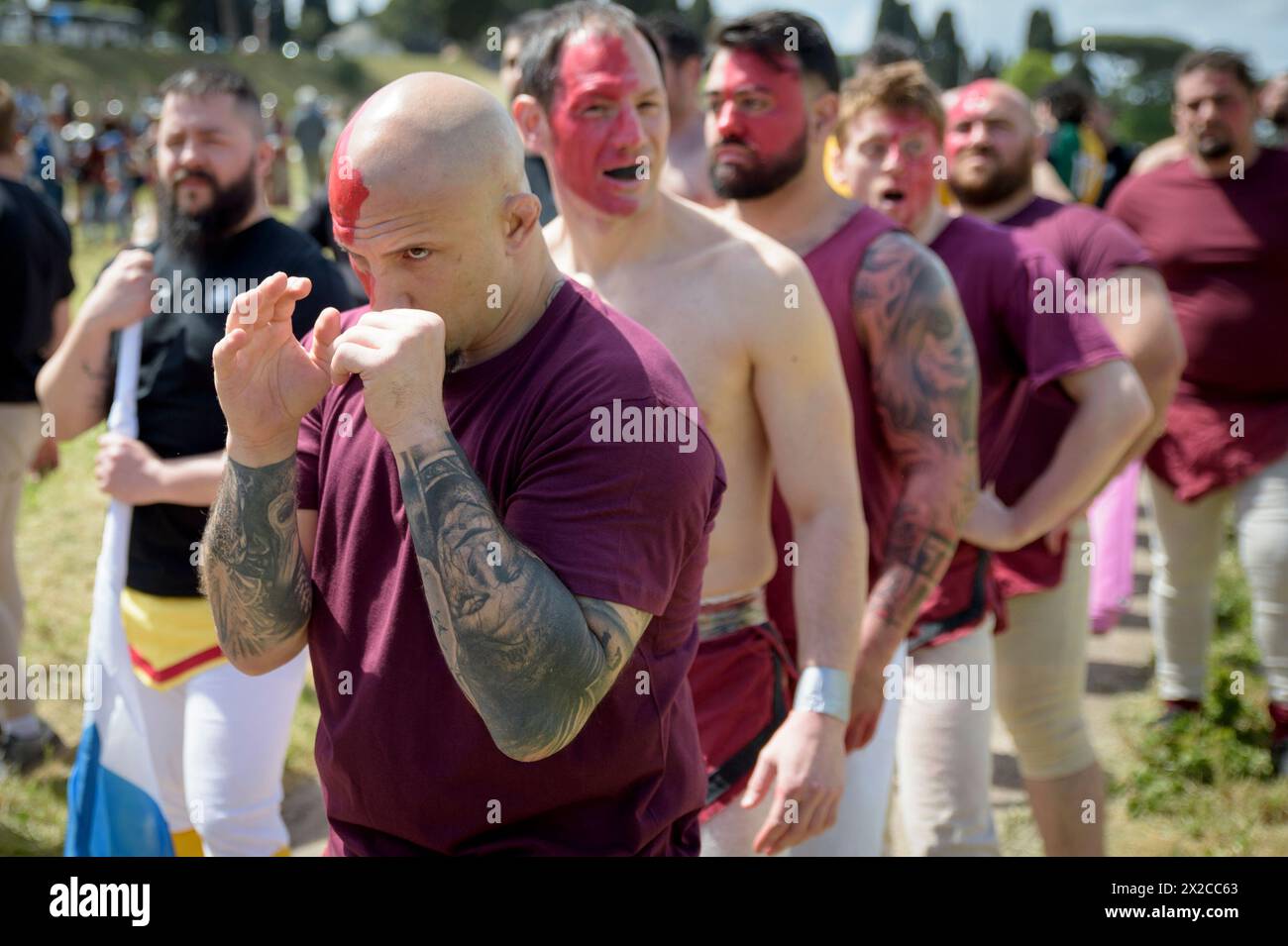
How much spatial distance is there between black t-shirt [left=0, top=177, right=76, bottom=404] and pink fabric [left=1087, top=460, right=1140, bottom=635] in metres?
4.53

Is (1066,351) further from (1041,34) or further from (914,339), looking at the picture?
(1041,34)

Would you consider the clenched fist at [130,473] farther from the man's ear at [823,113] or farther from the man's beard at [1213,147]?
the man's beard at [1213,147]

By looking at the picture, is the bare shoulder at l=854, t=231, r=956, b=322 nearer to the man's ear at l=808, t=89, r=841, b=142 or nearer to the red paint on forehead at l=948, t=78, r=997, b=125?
the man's ear at l=808, t=89, r=841, b=142

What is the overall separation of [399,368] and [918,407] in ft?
5.60

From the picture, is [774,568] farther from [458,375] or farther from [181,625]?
[181,625]

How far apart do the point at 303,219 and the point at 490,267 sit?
3.97 meters

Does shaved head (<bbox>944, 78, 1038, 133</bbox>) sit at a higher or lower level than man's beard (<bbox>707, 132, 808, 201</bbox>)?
higher

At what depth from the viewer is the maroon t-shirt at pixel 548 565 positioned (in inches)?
69.2

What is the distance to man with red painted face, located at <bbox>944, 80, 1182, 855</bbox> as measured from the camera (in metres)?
3.71

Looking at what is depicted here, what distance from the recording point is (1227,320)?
5.34m

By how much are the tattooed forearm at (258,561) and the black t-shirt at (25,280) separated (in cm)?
321

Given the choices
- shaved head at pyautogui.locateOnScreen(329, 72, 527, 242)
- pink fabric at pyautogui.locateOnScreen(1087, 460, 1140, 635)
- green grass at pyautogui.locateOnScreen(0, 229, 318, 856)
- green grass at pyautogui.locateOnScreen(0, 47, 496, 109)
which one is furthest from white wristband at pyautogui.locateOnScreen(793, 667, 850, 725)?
green grass at pyautogui.locateOnScreen(0, 47, 496, 109)

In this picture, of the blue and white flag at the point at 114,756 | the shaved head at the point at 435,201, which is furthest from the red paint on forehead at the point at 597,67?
the blue and white flag at the point at 114,756

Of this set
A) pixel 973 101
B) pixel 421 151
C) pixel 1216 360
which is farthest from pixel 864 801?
pixel 1216 360
